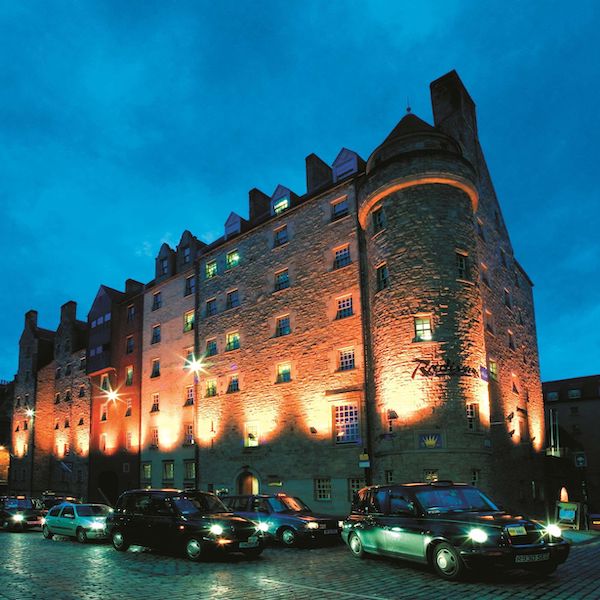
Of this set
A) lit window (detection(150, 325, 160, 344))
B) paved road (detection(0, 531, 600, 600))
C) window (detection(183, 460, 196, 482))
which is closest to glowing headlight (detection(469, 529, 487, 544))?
paved road (detection(0, 531, 600, 600))

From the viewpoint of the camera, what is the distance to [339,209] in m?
28.8

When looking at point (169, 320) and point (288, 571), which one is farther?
point (169, 320)

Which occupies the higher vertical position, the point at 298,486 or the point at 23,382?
the point at 23,382

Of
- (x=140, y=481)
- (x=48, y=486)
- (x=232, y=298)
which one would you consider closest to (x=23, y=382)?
(x=48, y=486)

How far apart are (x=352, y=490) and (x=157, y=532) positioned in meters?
12.3

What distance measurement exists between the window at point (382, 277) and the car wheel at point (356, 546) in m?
12.9

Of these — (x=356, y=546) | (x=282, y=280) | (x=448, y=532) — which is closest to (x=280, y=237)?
(x=282, y=280)

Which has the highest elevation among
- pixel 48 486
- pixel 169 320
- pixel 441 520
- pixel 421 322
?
pixel 169 320

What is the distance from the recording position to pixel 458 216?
80.8ft

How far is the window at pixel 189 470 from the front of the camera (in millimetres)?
33084

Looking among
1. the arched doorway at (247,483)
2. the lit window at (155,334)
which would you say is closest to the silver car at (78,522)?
the arched doorway at (247,483)

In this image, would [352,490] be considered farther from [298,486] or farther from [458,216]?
[458,216]

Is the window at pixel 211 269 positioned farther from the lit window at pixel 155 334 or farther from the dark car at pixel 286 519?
the dark car at pixel 286 519

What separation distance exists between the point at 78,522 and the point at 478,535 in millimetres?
13876
